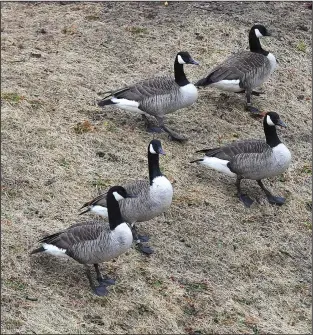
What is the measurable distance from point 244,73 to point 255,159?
91.1 inches

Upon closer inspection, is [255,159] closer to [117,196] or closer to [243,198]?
[243,198]

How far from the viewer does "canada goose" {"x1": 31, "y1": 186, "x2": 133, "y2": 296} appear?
26.5 ft

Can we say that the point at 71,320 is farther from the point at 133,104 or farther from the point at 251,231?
the point at 133,104

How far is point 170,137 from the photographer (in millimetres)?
11156

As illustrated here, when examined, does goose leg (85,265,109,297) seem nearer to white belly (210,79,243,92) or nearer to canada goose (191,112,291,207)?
canada goose (191,112,291,207)

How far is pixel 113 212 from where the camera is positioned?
323 inches

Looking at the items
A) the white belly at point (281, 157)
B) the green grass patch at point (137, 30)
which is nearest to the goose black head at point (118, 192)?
the white belly at point (281, 157)

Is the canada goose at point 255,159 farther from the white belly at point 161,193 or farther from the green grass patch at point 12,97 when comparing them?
the green grass patch at point 12,97

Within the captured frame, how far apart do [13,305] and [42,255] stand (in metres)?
0.93

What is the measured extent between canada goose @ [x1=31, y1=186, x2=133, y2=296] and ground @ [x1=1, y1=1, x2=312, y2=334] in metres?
0.31

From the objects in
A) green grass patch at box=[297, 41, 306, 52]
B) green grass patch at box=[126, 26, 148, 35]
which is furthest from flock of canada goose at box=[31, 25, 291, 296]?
green grass patch at box=[126, 26, 148, 35]

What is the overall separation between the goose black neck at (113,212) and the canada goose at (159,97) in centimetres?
301

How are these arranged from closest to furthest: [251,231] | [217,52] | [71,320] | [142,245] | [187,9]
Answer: [71,320], [142,245], [251,231], [217,52], [187,9]

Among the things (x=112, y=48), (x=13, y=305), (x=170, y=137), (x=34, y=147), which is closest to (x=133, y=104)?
(x=170, y=137)
